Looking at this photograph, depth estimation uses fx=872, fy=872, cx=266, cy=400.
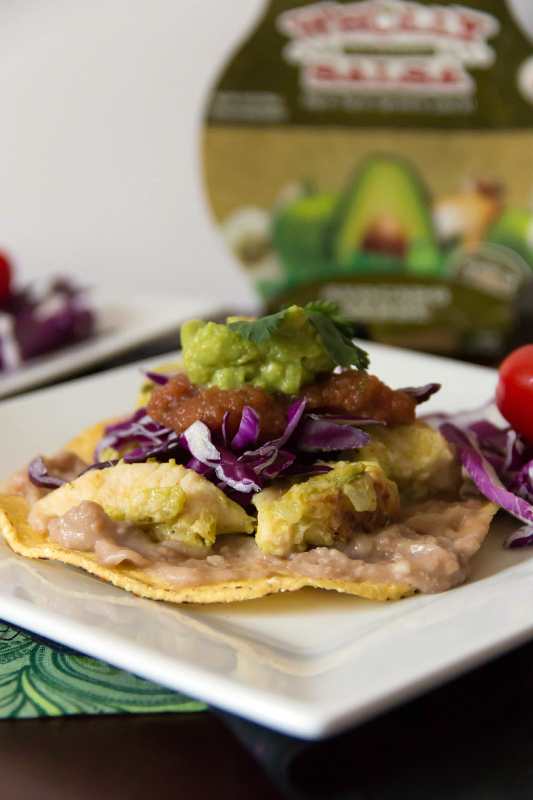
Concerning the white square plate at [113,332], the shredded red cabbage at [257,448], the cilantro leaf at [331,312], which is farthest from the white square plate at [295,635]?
the white square plate at [113,332]

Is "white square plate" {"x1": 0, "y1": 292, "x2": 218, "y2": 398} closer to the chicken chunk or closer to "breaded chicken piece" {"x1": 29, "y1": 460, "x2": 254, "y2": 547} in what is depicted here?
"breaded chicken piece" {"x1": 29, "y1": 460, "x2": 254, "y2": 547}

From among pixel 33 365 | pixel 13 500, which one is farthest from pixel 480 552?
pixel 33 365

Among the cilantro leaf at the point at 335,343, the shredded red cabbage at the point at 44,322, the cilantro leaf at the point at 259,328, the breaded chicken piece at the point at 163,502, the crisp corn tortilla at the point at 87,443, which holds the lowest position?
the shredded red cabbage at the point at 44,322

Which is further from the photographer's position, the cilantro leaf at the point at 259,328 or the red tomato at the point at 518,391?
the red tomato at the point at 518,391

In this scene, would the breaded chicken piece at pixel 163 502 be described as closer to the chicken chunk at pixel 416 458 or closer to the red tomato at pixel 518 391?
the chicken chunk at pixel 416 458

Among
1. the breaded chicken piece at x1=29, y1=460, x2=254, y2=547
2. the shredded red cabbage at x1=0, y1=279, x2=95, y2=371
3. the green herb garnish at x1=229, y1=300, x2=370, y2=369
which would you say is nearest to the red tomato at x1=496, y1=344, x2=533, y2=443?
the green herb garnish at x1=229, y1=300, x2=370, y2=369

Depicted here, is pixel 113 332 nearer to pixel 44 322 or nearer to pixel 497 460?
pixel 44 322
